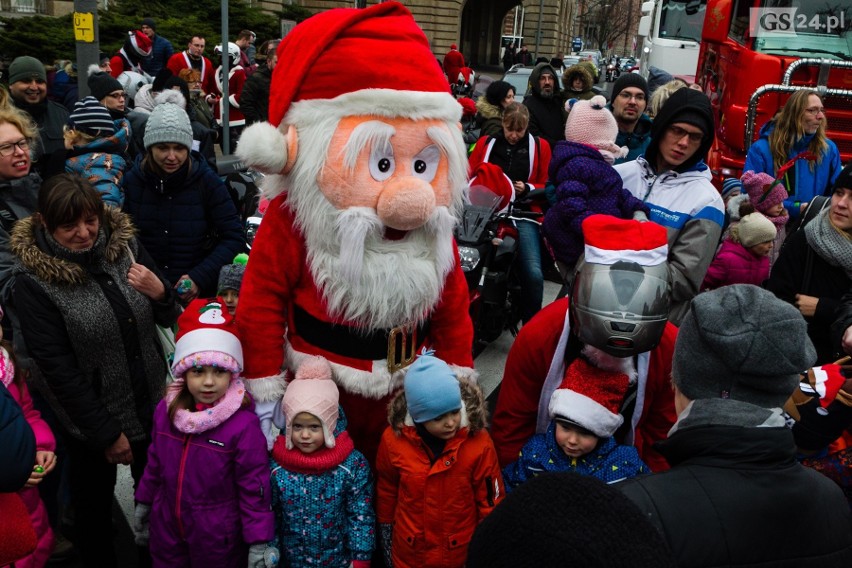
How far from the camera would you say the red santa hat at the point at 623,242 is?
2.12m

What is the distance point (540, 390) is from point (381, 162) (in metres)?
0.96

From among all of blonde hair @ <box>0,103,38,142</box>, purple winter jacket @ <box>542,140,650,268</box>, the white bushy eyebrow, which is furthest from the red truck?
blonde hair @ <box>0,103,38,142</box>

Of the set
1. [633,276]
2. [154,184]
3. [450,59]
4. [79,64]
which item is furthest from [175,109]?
[450,59]

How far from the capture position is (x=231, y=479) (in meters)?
2.47

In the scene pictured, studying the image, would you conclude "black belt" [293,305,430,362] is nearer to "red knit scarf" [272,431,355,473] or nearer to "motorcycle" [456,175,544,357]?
"red knit scarf" [272,431,355,473]

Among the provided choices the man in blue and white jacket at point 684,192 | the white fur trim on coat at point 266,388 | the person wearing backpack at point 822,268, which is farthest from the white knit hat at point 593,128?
the white fur trim on coat at point 266,388

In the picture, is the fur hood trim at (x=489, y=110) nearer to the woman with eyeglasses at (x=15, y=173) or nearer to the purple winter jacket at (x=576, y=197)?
the purple winter jacket at (x=576, y=197)

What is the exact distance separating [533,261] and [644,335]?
10.4 ft

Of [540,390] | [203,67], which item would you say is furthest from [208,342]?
[203,67]

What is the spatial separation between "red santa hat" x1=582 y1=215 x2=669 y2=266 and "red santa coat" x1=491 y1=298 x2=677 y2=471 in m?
0.32

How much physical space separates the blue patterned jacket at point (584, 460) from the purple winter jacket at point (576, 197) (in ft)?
2.21

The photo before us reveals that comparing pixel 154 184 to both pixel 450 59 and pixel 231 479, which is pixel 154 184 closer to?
pixel 231 479

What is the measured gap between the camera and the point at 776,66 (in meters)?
6.69

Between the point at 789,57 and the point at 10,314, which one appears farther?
the point at 789,57
